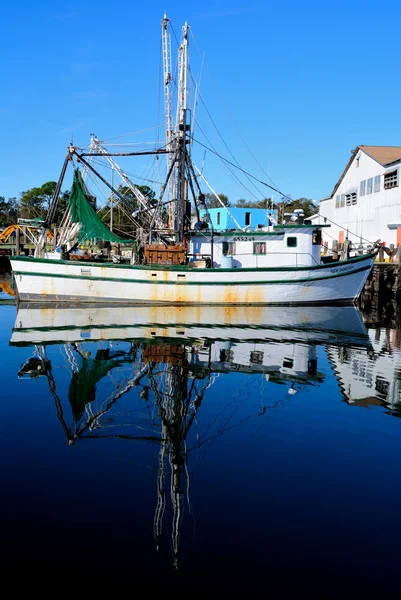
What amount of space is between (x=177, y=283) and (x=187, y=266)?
0.97 meters

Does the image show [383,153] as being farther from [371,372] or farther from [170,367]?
[170,367]

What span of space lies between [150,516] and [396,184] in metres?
34.5

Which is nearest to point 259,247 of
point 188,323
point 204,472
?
point 188,323

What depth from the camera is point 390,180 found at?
3656 cm

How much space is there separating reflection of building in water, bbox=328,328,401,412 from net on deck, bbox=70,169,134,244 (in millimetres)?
15322

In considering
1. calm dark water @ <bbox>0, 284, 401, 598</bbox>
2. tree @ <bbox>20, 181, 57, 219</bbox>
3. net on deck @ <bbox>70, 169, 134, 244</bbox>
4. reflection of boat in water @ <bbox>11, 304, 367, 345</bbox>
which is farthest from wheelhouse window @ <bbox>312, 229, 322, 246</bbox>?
tree @ <bbox>20, 181, 57, 219</bbox>

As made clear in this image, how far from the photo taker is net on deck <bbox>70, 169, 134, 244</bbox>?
27484 millimetres

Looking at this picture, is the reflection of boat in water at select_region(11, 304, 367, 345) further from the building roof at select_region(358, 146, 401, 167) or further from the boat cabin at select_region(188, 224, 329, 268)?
the building roof at select_region(358, 146, 401, 167)

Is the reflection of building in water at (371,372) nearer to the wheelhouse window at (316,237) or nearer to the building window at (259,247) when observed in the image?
the wheelhouse window at (316,237)

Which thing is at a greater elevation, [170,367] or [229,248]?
[229,248]

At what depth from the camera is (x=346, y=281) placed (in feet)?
88.9

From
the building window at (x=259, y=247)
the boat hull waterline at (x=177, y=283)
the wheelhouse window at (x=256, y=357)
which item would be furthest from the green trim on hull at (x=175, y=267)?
the wheelhouse window at (x=256, y=357)

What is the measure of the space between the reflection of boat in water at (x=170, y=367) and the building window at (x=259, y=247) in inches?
146

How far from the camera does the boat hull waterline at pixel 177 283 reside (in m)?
25.9
